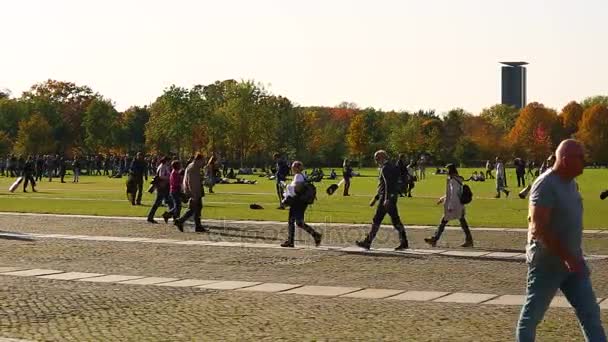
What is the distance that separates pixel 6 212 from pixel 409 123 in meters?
108

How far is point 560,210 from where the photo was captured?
24.2 feet

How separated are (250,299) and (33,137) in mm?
93424

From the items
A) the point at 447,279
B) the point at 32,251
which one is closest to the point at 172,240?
the point at 32,251

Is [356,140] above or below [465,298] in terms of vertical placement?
above

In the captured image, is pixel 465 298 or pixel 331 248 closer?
pixel 465 298

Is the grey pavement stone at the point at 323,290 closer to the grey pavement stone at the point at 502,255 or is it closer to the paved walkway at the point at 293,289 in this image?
the paved walkway at the point at 293,289

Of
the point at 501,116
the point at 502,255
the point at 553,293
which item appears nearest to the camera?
the point at 553,293

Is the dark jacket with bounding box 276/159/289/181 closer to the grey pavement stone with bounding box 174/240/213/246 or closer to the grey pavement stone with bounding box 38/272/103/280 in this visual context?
the grey pavement stone with bounding box 174/240/213/246

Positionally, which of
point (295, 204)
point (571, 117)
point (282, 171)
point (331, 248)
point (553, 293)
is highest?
point (571, 117)

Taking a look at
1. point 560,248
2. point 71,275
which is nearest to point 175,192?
point 71,275

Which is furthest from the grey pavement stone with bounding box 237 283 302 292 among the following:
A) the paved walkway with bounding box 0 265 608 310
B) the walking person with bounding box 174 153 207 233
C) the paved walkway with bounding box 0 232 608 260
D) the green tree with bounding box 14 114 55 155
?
the green tree with bounding box 14 114 55 155

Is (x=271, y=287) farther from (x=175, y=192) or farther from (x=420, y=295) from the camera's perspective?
(x=175, y=192)

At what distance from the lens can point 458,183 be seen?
19.1 m

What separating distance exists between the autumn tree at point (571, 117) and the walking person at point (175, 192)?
410 ft
